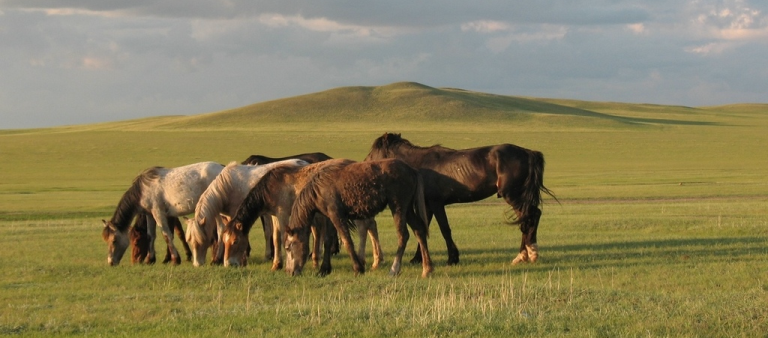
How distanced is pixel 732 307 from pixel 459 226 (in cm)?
1115

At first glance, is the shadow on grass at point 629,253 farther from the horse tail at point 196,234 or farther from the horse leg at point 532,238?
→ the horse tail at point 196,234

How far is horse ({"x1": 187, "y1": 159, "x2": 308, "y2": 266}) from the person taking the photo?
12.3 metres

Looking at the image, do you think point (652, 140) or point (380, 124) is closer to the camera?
point (652, 140)

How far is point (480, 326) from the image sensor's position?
715 centimetres

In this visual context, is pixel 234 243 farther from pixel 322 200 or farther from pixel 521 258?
pixel 521 258

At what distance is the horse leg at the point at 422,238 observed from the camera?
11.2m

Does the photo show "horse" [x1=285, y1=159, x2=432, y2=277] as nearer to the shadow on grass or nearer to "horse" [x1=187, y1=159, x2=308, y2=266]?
"horse" [x1=187, y1=159, x2=308, y2=266]

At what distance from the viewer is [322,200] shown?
441 inches

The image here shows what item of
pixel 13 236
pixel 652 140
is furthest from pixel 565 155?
pixel 13 236

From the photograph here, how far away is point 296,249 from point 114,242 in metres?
3.38

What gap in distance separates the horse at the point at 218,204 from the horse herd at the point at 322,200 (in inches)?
0.6

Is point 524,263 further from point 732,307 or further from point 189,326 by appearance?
point 189,326

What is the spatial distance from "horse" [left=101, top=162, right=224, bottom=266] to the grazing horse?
356cm

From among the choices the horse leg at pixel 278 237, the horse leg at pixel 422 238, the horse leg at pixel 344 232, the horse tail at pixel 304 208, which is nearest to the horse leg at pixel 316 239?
the horse leg at pixel 278 237
